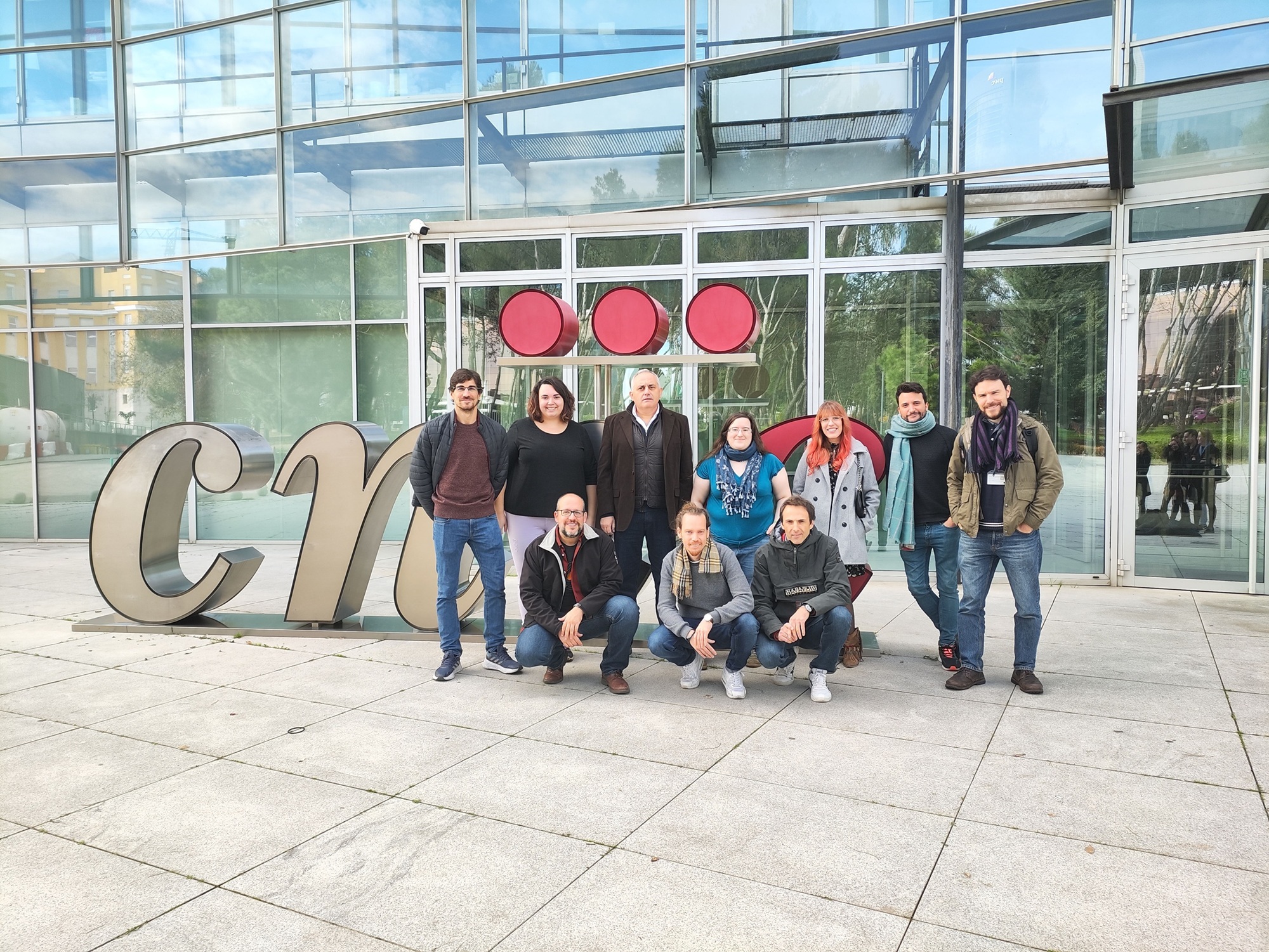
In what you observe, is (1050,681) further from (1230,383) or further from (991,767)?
(1230,383)

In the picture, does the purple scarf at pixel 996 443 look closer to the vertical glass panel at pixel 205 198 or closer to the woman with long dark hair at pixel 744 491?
the woman with long dark hair at pixel 744 491

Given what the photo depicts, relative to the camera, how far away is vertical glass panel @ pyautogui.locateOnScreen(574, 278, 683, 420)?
10055mm

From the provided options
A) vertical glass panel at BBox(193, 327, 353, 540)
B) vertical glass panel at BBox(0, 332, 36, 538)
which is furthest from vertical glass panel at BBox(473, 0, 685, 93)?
vertical glass panel at BBox(0, 332, 36, 538)

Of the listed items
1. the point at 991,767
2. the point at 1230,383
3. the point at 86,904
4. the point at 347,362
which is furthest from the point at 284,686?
the point at 1230,383

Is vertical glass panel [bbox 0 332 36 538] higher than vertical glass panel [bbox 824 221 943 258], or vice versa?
vertical glass panel [bbox 824 221 943 258]

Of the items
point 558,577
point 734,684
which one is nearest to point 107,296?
point 558,577

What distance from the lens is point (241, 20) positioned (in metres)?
12.3

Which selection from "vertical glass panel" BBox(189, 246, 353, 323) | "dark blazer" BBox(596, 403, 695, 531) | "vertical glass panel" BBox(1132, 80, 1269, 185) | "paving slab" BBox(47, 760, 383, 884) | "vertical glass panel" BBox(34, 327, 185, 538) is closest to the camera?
"paving slab" BBox(47, 760, 383, 884)

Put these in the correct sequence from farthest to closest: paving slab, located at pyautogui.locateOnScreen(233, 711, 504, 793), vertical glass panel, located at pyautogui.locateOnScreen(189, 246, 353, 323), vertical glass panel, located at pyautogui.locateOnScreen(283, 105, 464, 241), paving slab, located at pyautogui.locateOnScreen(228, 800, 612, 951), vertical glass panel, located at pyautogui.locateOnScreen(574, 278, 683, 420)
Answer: vertical glass panel, located at pyautogui.locateOnScreen(189, 246, 353, 323)
vertical glass panel, located at pyautogui.locateOnScreen(283, 105, 464, 241)
vertical glass panel, located at pyautogui.locateOnScreen(574, 278, 683, 420)
paving slab, located at pyautogui.locateOnScreen(233, 711, 504, 793)
paving slab, located at pyautogui.locateOnScreen(228, 800, 612, 951)

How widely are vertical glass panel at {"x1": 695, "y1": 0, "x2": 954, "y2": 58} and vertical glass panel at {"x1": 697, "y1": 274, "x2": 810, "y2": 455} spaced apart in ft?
7.88

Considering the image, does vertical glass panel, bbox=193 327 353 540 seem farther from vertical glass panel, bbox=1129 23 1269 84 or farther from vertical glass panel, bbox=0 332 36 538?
vertical glass panel, bbox=1129 23 1269 84

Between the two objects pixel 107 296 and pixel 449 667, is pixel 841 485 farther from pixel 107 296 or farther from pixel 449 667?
pixel 107 296

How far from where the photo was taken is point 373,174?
1146 centimetres

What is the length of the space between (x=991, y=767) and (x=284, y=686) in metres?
3.97
